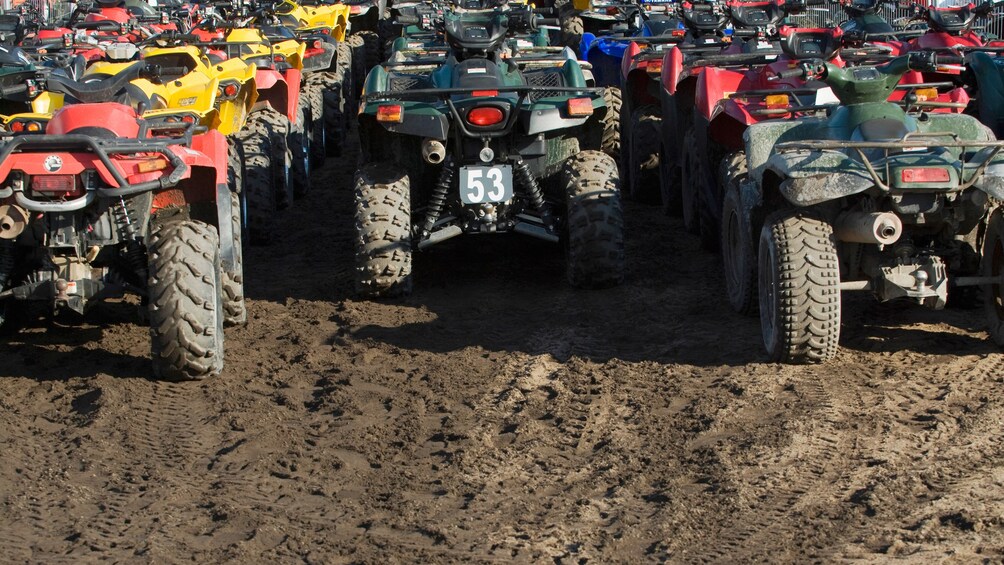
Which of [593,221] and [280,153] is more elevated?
[593,221]

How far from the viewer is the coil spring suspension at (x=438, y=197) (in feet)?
28.1

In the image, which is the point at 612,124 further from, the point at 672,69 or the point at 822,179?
the point at 822,179

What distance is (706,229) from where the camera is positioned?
959 centimetres

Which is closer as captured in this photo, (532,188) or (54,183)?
(54,183)

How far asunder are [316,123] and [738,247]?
24.1 ft

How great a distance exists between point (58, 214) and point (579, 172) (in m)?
3.18

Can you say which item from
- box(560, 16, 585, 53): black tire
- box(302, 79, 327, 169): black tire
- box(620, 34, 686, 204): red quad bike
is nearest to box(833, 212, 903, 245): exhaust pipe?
box(620, 34, 686, 204): red quad bike

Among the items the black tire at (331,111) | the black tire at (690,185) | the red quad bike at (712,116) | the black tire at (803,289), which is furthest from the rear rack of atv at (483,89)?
the black tire at (331,111)

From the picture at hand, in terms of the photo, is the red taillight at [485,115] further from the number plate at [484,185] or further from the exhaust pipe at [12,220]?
the exhaust pipe at [12,220]

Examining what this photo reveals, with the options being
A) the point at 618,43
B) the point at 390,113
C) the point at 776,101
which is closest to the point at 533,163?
the point at 390,113

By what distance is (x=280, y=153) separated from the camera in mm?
11609

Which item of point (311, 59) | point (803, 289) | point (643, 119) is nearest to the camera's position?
point (803, 289)

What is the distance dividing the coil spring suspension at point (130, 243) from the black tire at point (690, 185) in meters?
4.08

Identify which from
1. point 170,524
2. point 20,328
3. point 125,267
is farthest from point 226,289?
point 170,524
